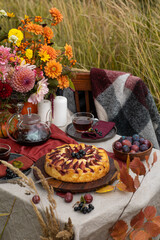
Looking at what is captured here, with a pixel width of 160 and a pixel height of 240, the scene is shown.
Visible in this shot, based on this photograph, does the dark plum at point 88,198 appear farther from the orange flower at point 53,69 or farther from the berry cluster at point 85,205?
the orange flower at point 53,69

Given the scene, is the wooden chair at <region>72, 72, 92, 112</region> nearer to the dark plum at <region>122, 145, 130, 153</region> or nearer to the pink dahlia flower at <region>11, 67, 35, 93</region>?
the pink dahlia flower at <region>11, 67, 35, 93</region>

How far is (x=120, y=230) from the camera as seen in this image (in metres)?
1.21

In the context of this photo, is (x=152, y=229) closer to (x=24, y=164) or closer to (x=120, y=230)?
(x=120, y=230)

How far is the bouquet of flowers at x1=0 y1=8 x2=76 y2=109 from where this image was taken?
154cm

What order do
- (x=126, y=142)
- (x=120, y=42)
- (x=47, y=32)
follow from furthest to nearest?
1. (x=120, y=42)
2. (x=47, y=32)
3. (x=126, y=142)

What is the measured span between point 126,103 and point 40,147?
3.04ft

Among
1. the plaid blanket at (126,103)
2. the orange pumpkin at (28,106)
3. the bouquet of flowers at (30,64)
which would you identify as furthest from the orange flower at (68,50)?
the plaid blanket at (126,103)

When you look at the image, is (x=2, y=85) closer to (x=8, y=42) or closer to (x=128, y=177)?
(x=8, y=42)

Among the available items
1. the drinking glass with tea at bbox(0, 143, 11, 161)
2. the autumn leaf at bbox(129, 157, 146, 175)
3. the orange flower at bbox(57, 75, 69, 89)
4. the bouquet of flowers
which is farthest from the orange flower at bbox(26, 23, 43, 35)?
the autumn leaf at bbox(129, 157, 146, 175)

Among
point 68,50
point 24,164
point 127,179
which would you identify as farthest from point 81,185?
point 68,50

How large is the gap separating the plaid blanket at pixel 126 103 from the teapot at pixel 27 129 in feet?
2.72

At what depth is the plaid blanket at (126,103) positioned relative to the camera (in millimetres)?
2234

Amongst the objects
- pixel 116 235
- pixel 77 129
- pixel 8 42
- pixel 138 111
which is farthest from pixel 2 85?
pixel 138 111

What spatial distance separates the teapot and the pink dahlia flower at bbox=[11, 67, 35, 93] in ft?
0.32
